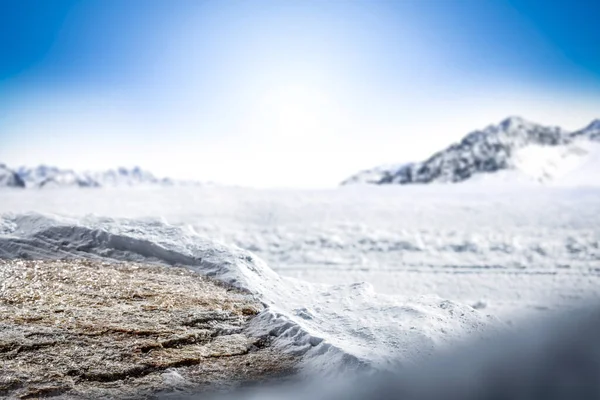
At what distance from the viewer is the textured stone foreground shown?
317 cm

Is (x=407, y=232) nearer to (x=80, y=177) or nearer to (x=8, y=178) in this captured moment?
(x=8, y=178)

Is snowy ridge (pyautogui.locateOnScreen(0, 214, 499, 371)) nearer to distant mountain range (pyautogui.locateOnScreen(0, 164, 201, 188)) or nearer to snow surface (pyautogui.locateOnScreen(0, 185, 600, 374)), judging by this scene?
snow surface (pyautogui.locateOnScreen(0, 185, 600, 374))

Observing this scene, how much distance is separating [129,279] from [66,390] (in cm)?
140

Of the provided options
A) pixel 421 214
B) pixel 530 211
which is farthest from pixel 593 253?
pixel 421 214

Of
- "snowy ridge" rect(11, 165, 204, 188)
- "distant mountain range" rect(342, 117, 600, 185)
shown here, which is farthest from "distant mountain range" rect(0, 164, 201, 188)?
"distant mountain range" rect(342, 117, 600, 185)

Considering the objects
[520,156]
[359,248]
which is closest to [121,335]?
[359,248]

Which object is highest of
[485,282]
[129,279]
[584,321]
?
[584,321]

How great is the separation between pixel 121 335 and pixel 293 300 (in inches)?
55.8

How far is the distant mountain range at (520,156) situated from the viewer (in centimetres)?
5016

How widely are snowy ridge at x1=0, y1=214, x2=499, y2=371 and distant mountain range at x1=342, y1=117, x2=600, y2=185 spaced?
42813 millimetres

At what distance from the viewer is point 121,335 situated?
3.57 metres

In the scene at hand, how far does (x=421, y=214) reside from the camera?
12281 millimetres

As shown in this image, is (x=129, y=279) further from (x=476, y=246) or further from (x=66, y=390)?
(x=476, y=246)

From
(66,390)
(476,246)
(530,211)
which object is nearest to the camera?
(66,390)
